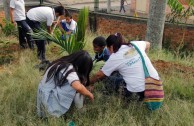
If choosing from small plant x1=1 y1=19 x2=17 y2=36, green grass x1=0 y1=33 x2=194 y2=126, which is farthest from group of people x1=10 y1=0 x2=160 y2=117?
small plant x1=1 y1=19 x2=17 y2=36

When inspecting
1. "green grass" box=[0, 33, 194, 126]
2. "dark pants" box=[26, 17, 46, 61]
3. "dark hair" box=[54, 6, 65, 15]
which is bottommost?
"green grass" box=[0, 33, 194, 126]

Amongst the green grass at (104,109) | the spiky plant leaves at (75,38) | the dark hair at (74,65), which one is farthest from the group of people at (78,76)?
the spiky plant leaves at (75,38)

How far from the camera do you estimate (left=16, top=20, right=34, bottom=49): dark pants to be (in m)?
7.36

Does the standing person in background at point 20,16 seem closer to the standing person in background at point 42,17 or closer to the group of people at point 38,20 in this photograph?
the group of people at point 38,20

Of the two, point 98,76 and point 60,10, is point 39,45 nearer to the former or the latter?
point 60,10

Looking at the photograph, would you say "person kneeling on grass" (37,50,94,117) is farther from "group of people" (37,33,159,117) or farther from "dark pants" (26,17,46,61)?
"dark pants" (26,17,46,61)

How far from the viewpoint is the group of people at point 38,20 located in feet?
22.3

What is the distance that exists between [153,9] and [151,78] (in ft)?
12.2

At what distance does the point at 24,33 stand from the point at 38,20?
0.87 m

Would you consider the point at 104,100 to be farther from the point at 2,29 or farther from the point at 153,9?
the point at 2,29

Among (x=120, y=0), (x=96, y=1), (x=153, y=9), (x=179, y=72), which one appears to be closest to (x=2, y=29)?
(x=96, y=1)

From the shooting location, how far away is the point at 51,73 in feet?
12.7

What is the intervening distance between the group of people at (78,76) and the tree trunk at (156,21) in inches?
131

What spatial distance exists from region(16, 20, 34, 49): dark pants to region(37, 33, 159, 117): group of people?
3.56 meters
